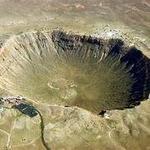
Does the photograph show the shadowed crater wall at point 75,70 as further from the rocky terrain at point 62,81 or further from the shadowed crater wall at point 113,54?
the rocky terrain at point 62,81

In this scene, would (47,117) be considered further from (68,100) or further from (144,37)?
(144,37)

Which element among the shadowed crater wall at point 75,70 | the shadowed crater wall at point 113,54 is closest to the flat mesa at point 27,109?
the shadowed crater wall at point 75,70

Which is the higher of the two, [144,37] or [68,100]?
[144,37]

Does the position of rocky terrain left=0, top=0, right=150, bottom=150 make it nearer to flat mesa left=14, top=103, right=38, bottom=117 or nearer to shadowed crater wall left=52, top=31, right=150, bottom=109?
flat mesa left=14, top=103, right=38, bottom=117

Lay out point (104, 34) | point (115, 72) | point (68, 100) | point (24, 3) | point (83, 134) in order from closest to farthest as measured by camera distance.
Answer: point (83, 134), point (68, 100), point (115, 72), point (104, 34), point (24, 3)

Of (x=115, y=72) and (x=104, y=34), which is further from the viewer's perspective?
(x=104, y=34)

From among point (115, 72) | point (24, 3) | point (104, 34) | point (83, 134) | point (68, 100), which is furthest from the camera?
point (24, 3)

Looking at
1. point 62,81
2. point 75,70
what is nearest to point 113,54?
point 75,70

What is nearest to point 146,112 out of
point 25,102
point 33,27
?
point 25,102
